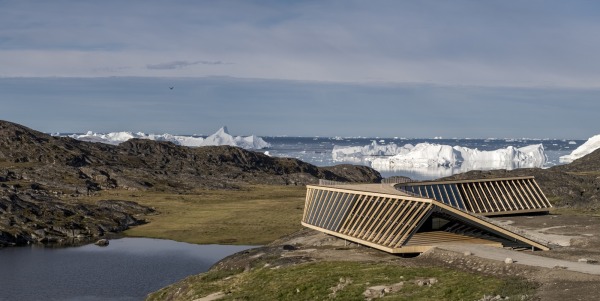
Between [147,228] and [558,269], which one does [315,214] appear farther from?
[147,228]

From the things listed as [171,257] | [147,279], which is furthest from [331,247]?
[171,257]

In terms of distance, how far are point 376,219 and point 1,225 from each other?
278ft

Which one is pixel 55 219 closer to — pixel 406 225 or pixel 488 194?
pixel 488 194

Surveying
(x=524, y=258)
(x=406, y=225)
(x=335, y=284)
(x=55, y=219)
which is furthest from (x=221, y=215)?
(x=524, y=258)

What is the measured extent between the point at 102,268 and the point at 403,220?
47171 millimetres

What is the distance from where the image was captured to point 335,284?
5372cm

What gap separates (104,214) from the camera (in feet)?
468

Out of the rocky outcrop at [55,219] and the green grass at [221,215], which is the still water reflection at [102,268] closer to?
the green grass at [221,215]

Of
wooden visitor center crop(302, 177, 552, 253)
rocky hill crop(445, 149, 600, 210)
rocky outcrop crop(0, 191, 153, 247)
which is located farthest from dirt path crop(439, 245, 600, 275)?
rocky outcrop crop(0, 191, 153, 247)

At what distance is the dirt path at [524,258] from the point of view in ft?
169

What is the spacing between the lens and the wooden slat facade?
290 feet

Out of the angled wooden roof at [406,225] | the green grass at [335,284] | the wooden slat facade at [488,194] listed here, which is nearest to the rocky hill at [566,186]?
the wooden slat facade at [488,194]

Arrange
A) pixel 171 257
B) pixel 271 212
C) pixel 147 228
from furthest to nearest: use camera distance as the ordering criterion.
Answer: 1. pixel 271 212
2. pixel 147 228
3. pixel 171 257

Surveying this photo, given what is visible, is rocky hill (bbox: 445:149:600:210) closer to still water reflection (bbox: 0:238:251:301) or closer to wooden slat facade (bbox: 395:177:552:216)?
wooden slat facade (bbox: 395:177:552:216)
